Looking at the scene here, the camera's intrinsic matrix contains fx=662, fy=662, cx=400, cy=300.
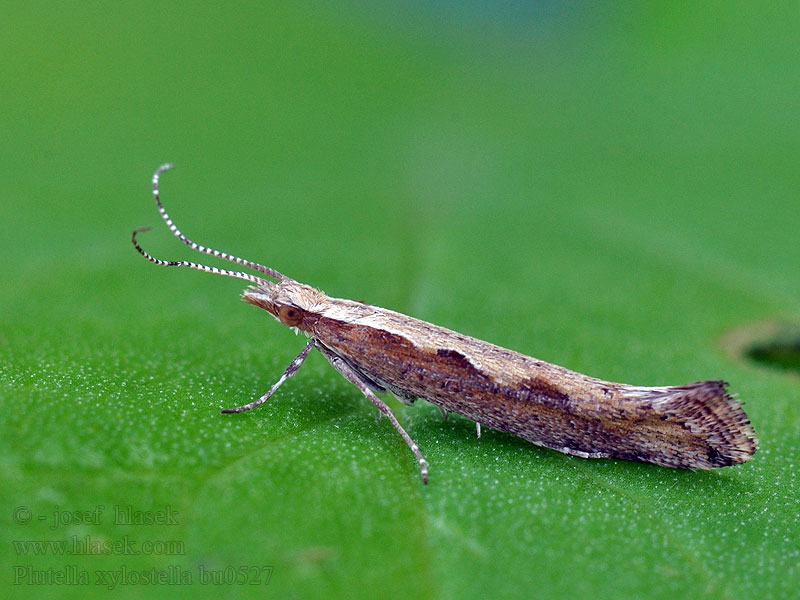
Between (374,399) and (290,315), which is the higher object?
(290,315)

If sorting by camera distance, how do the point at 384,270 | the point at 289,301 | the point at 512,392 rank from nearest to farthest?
the point at 512,392 → the point at 289,301 → the point at 384,270

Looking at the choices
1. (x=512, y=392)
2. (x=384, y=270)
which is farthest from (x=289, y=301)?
(x=384, y=270)

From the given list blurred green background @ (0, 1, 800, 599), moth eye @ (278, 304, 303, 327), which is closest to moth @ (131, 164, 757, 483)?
moth eye @ (278, 304, 303, 327)

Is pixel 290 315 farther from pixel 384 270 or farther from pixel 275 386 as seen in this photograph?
pixel 384 270

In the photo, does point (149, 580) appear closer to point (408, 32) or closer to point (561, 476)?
point (561, 476)

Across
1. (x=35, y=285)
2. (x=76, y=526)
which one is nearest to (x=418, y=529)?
(x=76, y=526)

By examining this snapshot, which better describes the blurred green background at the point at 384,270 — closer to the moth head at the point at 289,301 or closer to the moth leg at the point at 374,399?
the moth leg at the point at 374,399
